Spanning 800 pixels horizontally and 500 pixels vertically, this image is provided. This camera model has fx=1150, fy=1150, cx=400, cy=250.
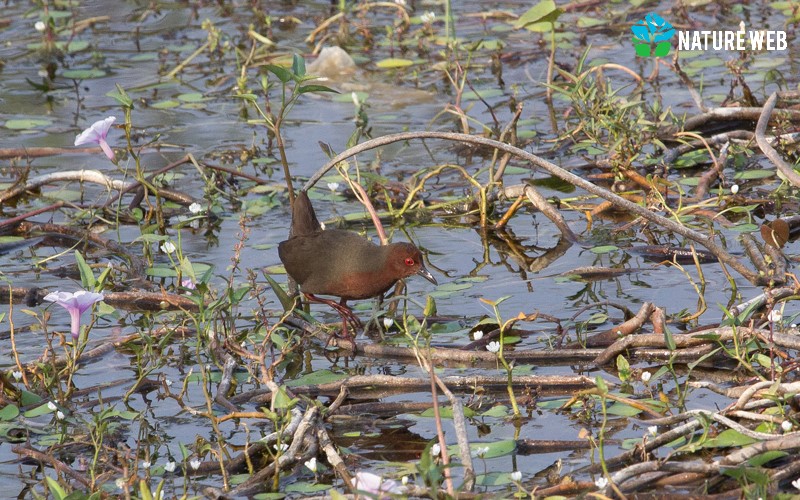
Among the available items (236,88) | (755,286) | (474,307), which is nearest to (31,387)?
(474,307)

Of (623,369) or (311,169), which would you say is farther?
(311,169)

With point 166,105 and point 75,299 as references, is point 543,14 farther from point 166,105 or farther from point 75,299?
point 75,299

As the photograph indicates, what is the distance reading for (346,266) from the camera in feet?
14.7

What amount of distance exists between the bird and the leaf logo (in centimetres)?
405

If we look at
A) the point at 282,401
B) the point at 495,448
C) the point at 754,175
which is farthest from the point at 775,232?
the point at 282,401

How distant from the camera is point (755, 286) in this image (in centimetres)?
464

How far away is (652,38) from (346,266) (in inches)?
168

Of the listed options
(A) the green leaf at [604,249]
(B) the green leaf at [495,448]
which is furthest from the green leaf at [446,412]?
(A) the green leaf at [604,249]

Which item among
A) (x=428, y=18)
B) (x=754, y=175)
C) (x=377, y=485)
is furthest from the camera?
(x=428, y=18)

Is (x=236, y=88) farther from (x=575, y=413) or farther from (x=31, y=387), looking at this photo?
(x=575, y=413)

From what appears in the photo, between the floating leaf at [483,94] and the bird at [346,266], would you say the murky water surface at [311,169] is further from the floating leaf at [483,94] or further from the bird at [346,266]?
the bird at [346,266]

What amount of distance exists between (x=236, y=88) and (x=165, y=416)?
448 cm

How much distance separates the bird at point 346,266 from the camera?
4.47 metres

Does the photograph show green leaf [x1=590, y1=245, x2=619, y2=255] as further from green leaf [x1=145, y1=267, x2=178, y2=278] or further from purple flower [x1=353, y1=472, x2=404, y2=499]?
purple flower [x1=353, y1=472, x2=404, y2=499]
